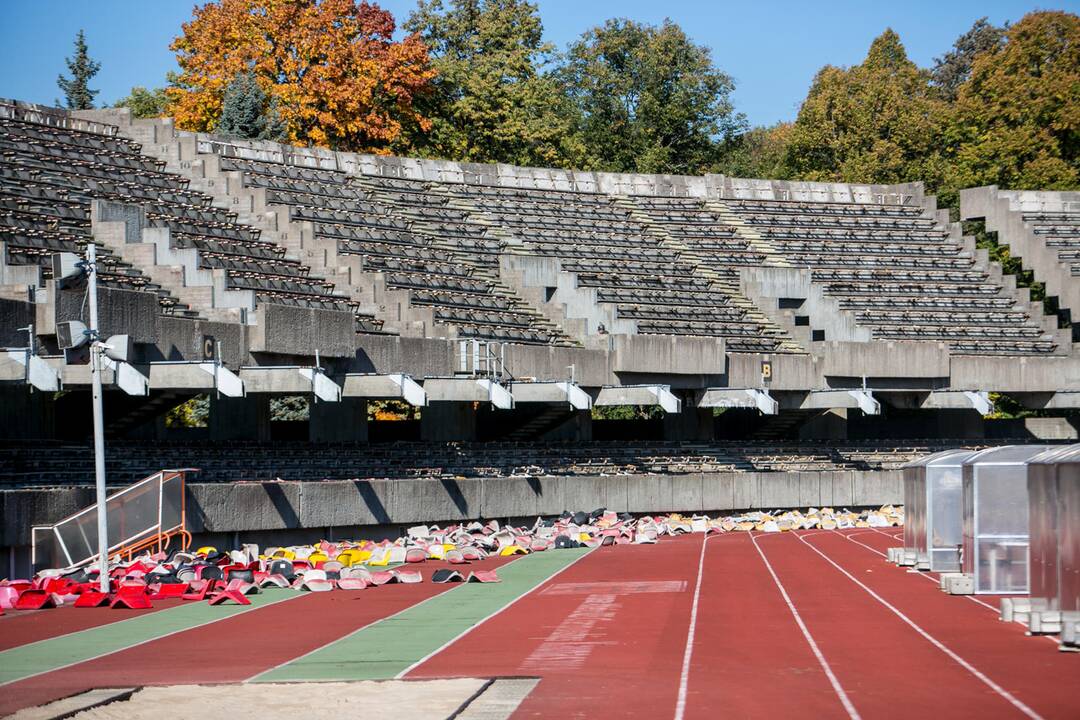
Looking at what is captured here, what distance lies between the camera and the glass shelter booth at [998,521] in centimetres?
2027

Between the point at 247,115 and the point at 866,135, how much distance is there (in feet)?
99.4

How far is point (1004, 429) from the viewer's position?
47688 millimetres

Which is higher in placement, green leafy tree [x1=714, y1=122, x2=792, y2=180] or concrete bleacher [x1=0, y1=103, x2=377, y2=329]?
green leafy tree [x1=714, y1=122, x2=792, y2=180]

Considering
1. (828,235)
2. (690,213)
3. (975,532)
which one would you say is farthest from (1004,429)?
(975,532)

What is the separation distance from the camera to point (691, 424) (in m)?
43.9

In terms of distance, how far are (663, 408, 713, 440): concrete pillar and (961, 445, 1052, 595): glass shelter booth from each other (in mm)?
22476

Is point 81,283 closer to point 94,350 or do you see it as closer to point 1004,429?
point 94,350

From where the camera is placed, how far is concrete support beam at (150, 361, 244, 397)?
89.2ft

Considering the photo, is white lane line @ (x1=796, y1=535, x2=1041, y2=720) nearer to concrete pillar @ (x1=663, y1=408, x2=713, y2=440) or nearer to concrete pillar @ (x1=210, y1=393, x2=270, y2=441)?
concrete pillar @ (x1=210, y1=393, x2=270, y2=441)

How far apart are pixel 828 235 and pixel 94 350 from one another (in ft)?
116

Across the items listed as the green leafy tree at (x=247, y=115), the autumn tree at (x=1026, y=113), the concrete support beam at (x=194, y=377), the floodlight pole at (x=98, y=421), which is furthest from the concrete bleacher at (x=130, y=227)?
the autumn tree at (x=1026, y=113)

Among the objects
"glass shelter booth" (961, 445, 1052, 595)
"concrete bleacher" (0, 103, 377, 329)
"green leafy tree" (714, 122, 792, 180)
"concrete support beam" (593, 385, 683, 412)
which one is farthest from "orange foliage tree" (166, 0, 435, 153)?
"glass shelter booth" (961, 445, 1052, 595)

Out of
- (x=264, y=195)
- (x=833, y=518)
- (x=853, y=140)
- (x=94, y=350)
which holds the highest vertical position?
(x=853, y=140)

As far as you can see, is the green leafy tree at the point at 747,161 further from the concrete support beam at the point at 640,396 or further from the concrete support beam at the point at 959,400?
the concrete support beam at the point at 640,396
